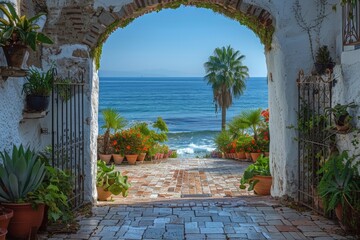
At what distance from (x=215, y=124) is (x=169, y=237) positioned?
136 ft

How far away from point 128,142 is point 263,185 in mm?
5378

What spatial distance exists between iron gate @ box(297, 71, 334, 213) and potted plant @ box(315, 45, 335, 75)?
0.17m

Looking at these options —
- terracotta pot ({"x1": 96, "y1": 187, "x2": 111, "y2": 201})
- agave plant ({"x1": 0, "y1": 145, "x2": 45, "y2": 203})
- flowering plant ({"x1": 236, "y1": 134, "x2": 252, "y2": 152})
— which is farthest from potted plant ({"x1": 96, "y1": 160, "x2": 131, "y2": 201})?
flowering plant ({"x1": 236, "y1": 134, "x2": 252, "y2": 152})

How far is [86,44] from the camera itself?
6250 mm

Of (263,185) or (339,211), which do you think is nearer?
(339,211)

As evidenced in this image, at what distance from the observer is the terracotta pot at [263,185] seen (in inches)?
292

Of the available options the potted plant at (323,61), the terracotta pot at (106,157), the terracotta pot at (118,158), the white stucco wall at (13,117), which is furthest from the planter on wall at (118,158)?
the potted plant at (323,61)

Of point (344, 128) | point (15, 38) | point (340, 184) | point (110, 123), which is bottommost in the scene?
point (340, 184)

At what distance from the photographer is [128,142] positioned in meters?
12.2

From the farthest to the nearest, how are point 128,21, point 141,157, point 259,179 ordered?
point 141,157, point 259,179, point 128,21

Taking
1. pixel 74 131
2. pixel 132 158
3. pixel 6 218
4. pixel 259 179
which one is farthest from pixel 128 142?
pixel 6 218

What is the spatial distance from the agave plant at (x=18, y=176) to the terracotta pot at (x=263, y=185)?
3.87 meters

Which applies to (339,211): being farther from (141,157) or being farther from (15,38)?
(141,157)

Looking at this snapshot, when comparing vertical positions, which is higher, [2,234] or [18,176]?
[18,176]
